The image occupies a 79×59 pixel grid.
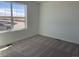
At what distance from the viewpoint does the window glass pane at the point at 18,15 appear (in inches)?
159

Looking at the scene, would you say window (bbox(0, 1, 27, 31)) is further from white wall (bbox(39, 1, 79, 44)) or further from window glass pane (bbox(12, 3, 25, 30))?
white wall (bbox(39, 1, 79, 44))

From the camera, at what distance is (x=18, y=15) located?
170 inches

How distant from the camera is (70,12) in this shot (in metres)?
4.34

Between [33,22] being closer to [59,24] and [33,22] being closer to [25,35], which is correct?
[25,35]

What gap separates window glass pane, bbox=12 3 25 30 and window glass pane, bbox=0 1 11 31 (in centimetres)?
28

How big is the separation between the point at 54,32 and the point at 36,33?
113 cm

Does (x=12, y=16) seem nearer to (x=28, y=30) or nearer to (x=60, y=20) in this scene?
(x=28, y=30)

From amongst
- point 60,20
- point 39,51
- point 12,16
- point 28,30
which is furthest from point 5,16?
point 60,20

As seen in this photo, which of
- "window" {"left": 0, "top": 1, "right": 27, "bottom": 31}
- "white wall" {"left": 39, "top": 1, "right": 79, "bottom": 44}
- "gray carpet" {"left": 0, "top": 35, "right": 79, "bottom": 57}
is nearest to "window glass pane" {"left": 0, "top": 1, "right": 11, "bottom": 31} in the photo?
"window" {"left": 0, "top": 1, "right": 27, "bottom": 31}

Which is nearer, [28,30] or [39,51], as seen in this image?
[39,51]

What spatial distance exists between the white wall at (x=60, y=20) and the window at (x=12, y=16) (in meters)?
1.38

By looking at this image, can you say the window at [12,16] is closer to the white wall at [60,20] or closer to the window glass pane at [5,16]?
the window glass pane at [5,16]

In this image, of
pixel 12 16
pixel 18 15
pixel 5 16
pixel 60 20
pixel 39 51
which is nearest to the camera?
pixel 39 51

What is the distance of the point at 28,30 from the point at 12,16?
1258 millimetres
